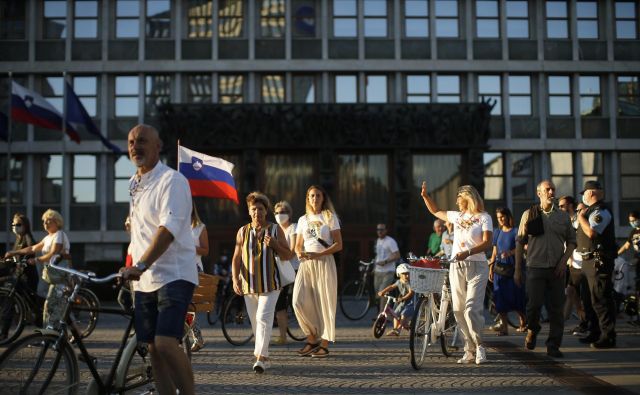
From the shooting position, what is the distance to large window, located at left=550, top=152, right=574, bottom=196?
3450cm

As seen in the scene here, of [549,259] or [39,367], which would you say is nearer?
[39,367]

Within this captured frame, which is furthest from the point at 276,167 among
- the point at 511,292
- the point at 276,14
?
the point at 511,292

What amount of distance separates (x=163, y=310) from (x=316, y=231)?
208 inches

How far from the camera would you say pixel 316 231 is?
34.2 feet

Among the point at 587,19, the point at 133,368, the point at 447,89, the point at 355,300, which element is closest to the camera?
the point at 133,368

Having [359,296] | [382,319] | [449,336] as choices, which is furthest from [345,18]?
[449,336]

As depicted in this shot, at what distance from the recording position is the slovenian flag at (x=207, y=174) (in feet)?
38.2

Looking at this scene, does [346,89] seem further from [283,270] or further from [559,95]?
[283,270]

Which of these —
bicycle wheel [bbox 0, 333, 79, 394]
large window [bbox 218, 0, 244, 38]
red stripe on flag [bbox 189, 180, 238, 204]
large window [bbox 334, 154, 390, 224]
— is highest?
large window [bbox 218, 0, 244, 38]

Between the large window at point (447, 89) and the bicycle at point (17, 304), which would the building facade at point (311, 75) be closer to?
the large window at point (447, 89)

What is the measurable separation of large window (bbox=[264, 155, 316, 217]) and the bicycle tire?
2581cm

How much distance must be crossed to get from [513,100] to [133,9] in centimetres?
1650

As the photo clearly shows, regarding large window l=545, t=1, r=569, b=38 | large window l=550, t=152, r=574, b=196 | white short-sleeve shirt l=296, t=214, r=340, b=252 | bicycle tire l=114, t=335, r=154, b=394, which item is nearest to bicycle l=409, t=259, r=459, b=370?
white short-sleeve shirt l=296, t=214, r=340, b=252

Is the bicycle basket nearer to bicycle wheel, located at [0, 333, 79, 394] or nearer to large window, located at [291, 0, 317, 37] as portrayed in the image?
bicycle wheel, located at [0, 333, 79, 394]
